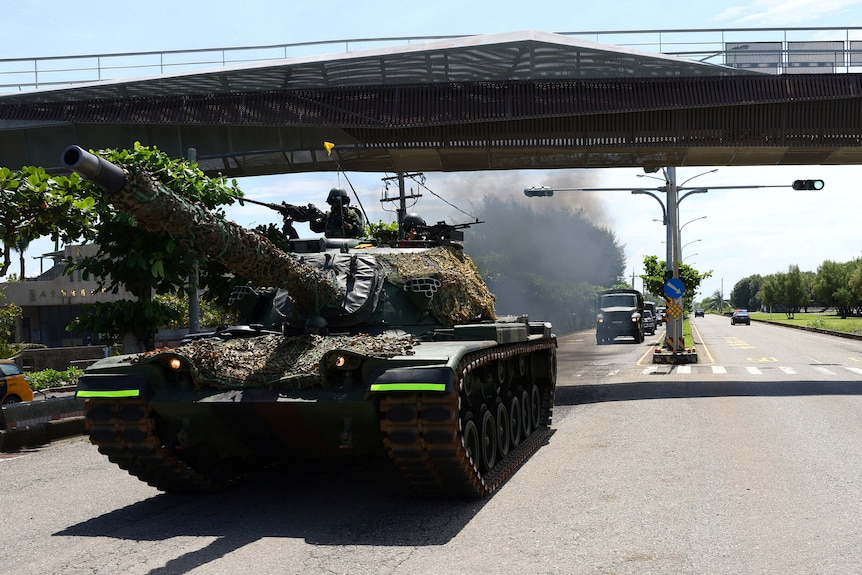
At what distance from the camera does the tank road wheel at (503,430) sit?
33.6 feet

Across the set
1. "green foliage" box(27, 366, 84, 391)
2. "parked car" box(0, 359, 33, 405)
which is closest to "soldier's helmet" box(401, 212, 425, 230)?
"parked car" box(0, 359, 33, 405)

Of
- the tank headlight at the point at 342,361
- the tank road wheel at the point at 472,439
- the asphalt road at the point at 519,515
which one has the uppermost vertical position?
the tank headlight at the point at 342,361

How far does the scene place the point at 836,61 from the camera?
1947 centimetres

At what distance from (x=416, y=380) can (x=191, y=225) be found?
2.22m

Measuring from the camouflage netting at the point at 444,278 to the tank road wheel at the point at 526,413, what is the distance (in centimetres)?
132

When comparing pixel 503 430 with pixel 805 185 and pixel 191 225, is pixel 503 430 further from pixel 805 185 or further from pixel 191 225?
pixel 805 185

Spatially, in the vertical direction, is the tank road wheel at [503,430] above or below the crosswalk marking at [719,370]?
above

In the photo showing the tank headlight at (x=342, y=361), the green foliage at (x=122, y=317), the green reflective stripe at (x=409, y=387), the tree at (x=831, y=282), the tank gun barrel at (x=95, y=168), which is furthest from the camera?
the tree at (x=831, y=282)

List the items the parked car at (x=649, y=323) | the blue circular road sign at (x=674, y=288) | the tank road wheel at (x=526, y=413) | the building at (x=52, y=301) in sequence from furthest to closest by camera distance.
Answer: the parked car at (x=649, y=323), the building at (x=52, y=301), the blue circular road sign at (x=674, y=288), the tank road wheel at (x=526, y=413)

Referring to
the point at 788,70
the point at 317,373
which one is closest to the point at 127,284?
the point at 317,373

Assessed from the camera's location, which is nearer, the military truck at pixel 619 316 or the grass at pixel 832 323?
the military truck at pixel 619 316

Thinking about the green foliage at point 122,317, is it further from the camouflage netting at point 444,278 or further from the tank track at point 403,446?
the camouflage netting at point 444,278

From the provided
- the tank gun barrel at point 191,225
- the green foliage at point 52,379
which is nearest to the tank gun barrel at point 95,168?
the tank gun barrel at point 191,225

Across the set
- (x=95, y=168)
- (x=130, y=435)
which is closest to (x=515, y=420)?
(x=130, y=435)
